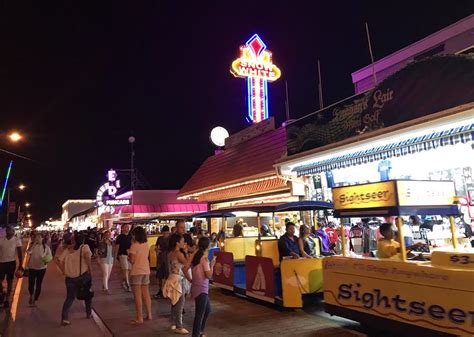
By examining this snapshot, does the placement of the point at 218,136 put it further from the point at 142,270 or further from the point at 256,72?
the point at 142,270

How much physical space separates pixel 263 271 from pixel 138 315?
2.90 meters

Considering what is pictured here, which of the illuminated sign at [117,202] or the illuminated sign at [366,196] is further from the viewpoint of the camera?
the illuminated sign at [117,202]

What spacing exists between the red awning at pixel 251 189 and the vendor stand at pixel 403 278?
25.0ft

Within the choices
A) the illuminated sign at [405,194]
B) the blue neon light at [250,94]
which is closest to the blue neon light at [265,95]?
the blue neon light at [250,94]

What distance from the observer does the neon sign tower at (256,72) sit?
2066cm

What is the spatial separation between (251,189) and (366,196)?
1042cm

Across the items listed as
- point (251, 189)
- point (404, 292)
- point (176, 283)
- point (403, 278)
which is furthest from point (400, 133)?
point (251, 189)

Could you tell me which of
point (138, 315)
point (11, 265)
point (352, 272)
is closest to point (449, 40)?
point (352, 272)

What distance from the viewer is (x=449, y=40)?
1258 cm

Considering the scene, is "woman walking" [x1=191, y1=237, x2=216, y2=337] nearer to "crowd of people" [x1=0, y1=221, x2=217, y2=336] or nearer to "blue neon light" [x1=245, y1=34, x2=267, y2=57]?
"crowd of people" [x1=0, y1=221, x2=217, y2=336]

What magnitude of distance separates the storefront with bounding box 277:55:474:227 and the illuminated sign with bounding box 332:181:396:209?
7.71ft

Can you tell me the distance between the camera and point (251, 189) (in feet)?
56.5

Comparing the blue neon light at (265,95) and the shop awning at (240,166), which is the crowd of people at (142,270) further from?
the blue neon light at (265,95)

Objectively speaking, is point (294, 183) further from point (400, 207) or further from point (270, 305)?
point (400, 207)
